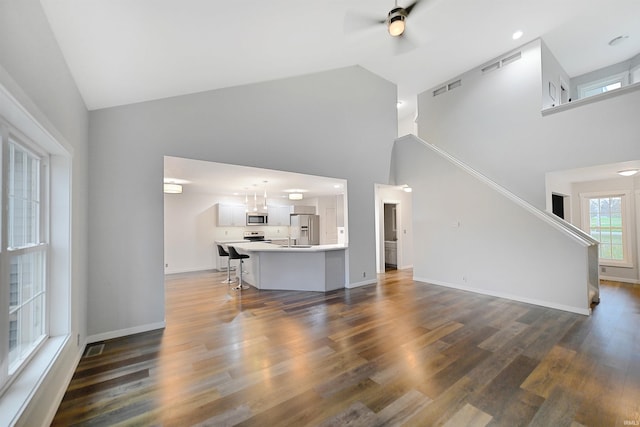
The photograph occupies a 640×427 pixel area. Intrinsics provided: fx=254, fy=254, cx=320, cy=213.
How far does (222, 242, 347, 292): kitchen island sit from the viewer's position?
521 centimetres

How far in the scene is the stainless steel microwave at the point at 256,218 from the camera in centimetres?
835

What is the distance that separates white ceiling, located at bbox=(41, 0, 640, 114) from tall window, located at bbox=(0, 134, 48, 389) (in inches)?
38.6

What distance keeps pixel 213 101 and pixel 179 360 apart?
3392mm

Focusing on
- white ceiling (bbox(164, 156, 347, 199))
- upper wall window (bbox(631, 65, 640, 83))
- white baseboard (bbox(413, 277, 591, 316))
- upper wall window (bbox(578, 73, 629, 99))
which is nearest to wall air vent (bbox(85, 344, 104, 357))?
white ceiling (bbox(164, 156, 347, 199))

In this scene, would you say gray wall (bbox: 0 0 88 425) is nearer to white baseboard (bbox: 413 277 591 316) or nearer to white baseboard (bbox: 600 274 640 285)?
white baseboard (bbox: 413 277 591 316)

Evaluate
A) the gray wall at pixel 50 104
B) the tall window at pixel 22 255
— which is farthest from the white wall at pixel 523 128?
the tall window at pixel 22 255

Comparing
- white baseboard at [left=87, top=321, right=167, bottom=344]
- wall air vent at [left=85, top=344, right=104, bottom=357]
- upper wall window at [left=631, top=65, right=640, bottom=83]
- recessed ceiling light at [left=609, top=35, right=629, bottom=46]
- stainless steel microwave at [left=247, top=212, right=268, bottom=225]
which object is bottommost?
wall air vent at [left=85, top=344, right=104, bottom=357]

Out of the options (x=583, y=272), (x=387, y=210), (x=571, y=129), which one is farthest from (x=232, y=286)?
(x=571, y=129)

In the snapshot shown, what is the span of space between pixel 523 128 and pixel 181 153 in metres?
6.83

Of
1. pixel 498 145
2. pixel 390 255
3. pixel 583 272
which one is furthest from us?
pixel 390 255

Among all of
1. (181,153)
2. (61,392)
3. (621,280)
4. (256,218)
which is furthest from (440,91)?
(61,392)

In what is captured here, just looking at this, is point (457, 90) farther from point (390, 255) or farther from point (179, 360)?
point (179, 360)

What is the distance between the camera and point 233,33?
2.51 metres

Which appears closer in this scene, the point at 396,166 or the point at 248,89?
the point at 248,89
